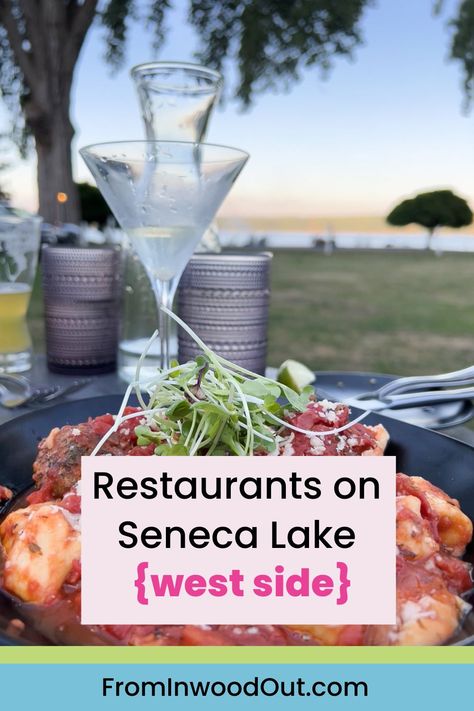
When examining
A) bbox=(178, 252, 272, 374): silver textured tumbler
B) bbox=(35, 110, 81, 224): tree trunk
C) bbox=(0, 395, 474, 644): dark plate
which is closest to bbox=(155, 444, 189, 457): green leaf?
bbox=(0, 395, 474, 644): dark plate

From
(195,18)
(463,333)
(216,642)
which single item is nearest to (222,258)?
(216,642)

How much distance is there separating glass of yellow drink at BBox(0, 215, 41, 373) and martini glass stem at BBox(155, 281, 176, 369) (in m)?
0.53

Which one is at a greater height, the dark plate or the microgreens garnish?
the microgreens garnish

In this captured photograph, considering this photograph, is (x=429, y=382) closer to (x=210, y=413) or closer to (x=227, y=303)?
(x=227, y=303)

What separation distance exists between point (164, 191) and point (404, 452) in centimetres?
76

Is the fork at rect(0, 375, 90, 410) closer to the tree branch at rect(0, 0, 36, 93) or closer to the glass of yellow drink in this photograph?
the glass of yellow drink

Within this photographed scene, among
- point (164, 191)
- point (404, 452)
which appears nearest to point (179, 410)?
point (404, 452)

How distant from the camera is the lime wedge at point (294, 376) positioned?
1597mm

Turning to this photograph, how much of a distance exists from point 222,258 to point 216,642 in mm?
1115

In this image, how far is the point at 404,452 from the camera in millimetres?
1123

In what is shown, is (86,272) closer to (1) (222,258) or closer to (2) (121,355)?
(2) (121,355)

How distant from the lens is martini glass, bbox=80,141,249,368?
140cm

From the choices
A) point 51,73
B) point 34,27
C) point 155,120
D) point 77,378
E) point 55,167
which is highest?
point 34,27

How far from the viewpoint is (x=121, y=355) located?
1.89 meters
